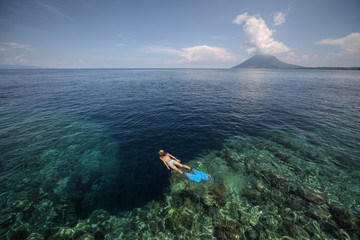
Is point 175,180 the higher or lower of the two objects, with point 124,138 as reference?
lower

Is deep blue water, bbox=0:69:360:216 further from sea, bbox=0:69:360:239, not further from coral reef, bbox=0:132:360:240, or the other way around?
coral reef, bbox=0:132:360:240

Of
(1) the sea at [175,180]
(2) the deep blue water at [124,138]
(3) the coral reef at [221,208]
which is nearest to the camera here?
(3) the coral reef at [221,208]

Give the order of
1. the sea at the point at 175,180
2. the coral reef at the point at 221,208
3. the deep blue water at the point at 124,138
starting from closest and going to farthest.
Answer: the coral reef at the point at 221,208 → the sea at the point at 175,180 → the deep blue water at the point at 124,138

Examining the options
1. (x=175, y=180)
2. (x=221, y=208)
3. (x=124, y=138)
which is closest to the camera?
(x=221, y=208)

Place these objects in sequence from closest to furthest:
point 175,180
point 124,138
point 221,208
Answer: point 221,208
point 175,180
point 124,138

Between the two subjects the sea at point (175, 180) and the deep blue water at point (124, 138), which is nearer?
the sea at point (175, 180)

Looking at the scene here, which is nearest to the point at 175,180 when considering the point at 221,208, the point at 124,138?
the point at 221,208

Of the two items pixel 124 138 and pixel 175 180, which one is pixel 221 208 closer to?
pixel 175 180

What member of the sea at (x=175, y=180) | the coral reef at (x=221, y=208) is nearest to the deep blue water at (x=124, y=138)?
the sea at (x=175, y=180)

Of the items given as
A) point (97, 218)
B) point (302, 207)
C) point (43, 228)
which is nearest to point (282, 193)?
point (302, 207)

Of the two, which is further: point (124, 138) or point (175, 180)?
point (124, 138)

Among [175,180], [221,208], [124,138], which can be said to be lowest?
[221,208]

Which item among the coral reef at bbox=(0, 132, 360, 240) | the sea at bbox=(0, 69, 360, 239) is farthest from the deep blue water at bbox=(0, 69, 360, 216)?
the coral reef at bbox=(0, 132, 360, 240)

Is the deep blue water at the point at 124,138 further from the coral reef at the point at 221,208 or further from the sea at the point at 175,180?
the coral reef at the point at 221,208
